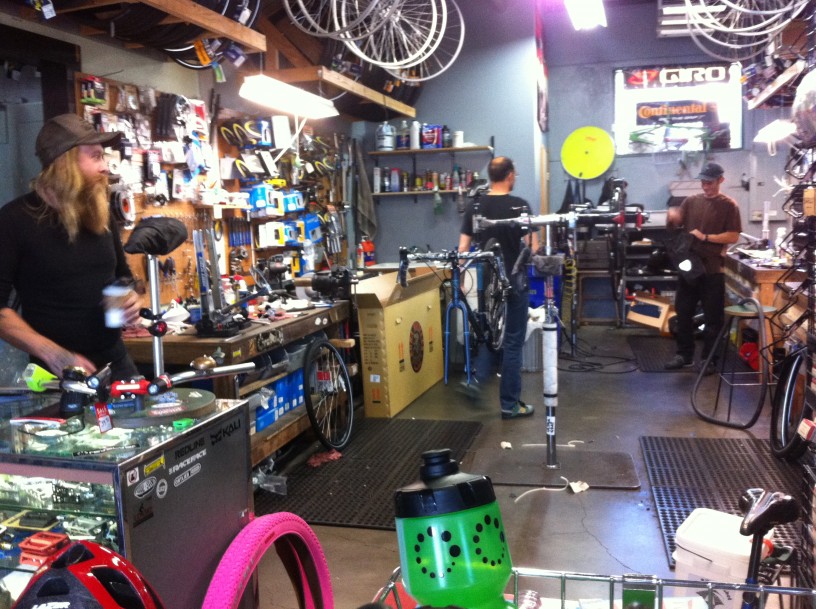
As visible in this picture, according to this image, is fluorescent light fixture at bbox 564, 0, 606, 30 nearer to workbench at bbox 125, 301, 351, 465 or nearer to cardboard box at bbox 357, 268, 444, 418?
cardboard box at bbox 357, 268, 444, 418

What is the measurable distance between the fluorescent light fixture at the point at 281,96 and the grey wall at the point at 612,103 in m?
4.87

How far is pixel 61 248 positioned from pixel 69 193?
0.19 metres

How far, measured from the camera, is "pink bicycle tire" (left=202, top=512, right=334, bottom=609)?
144 centimetres

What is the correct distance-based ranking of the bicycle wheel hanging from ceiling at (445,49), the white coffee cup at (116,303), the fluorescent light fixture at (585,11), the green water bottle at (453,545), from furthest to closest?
the bicycle wheel hanging from ceiling at (445,49) < the fluorescent light fixture at (585,11) < the white coffee cup at (116,303) < the green water bottle at (453,545)

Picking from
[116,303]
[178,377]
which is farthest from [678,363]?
[178,377]

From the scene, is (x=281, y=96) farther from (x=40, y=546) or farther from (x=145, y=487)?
(x=40, y=546)

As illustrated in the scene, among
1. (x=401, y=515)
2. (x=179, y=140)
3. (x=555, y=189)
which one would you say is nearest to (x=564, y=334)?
(x=555, y=189)

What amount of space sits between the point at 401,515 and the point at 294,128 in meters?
5.76

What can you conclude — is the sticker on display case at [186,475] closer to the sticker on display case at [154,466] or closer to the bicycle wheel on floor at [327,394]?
the sticker on display case at [154,466]

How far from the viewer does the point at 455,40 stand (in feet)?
25.6

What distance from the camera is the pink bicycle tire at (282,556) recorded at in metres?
1.44

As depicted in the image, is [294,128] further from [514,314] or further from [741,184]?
[741,184]

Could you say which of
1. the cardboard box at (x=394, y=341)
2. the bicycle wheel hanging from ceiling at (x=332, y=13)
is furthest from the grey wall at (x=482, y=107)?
the bicycle wheel hanging from ceiling at (x=332, y=13)

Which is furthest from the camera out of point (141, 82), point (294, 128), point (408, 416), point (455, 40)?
point (455, 40)
